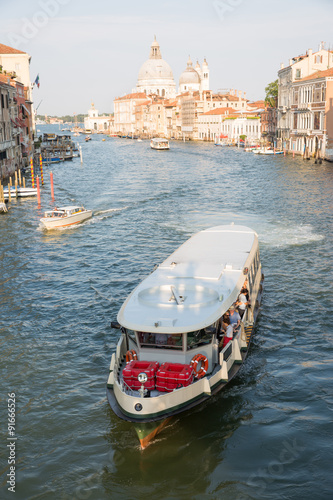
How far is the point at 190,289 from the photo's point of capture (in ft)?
45.7

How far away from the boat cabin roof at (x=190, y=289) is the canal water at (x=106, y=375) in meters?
2.28

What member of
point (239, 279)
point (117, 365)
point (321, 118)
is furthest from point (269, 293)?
point (321, 118)

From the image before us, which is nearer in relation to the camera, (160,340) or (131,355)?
(160,340)

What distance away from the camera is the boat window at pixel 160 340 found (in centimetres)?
1238

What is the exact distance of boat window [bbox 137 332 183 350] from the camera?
1238 cm

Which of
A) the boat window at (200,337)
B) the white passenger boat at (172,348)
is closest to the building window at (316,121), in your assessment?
the white passenger boat at (172,348)

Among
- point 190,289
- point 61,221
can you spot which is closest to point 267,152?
point 61,221

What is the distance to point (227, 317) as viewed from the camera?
14.8m

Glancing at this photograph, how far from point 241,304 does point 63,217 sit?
2146cm

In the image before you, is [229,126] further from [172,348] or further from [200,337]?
[172,348]

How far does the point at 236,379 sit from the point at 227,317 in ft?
5.54

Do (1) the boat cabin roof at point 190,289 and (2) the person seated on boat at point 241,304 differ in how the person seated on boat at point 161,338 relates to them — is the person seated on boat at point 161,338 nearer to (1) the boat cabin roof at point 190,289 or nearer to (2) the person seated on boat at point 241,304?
(1) the boat cabin roof at point 190,289

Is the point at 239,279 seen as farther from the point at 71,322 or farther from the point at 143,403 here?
the point at 71,322

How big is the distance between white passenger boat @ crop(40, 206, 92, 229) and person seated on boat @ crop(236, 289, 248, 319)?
20.7 m
